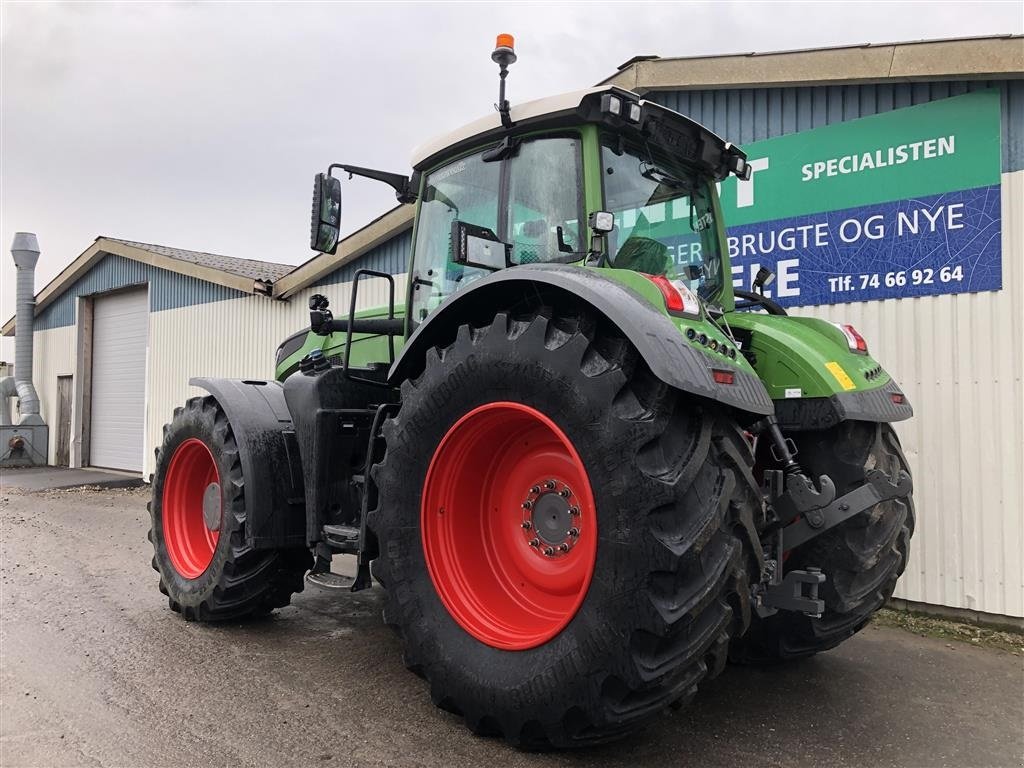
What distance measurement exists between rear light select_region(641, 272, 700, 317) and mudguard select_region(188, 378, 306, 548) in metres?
2.49

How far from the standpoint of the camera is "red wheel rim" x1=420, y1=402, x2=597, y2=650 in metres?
2.97

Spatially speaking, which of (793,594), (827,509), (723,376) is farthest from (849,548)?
(723,376)

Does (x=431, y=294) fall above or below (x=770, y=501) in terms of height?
above

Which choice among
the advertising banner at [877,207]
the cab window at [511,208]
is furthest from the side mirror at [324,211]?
the advertising banner at [877,207]

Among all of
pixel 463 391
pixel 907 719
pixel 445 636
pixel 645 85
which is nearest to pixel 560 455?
pixel 463 391

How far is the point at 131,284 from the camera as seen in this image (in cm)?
1515

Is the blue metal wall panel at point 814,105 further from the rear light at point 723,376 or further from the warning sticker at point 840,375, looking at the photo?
the rear light at point 723,376

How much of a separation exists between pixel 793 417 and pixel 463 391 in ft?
4.87

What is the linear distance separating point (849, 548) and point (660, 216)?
1.74 meters

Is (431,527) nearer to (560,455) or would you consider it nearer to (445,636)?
(445,636)

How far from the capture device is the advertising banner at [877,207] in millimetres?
5051

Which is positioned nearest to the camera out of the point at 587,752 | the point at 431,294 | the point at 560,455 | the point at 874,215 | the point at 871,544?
the point at 587,752

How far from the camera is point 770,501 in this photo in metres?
3.04

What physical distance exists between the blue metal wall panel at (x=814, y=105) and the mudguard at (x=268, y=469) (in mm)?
4335
